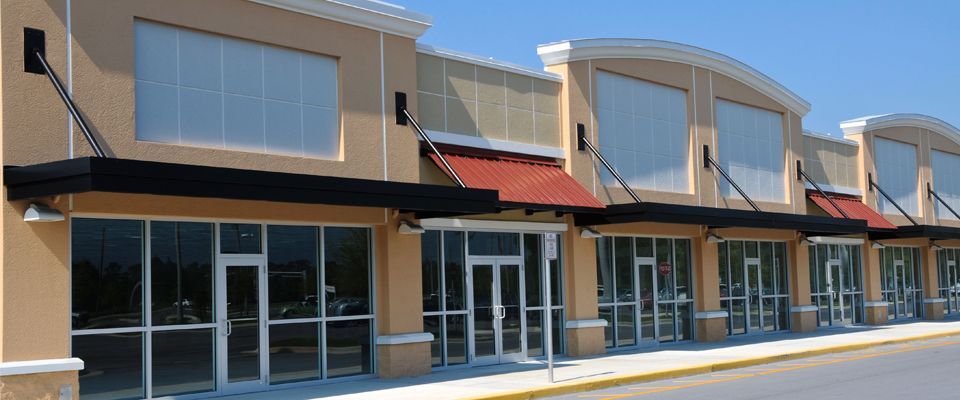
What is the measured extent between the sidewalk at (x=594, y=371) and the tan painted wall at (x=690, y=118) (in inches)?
144

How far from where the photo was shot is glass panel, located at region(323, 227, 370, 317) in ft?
58.0

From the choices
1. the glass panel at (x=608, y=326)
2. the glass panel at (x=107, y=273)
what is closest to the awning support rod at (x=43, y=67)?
the glass panel at (x=107, y=273)

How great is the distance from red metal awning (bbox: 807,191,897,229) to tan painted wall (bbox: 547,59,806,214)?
4.28 feet

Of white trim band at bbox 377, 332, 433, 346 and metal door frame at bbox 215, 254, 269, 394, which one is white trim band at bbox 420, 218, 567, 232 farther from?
metal door frame at bbox 215, 254, 269, 394

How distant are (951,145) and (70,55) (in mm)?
35761

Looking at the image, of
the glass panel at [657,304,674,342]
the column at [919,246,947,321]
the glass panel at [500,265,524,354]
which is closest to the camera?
the glass panel at [500,265,524,354]

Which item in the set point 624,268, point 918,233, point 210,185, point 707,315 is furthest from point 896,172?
point 210,185

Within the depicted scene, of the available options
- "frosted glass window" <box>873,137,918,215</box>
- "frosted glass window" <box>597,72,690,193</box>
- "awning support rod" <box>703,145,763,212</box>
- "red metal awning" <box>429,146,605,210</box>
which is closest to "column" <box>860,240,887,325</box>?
"frosted glass window" <box>873,137,918,215</box>

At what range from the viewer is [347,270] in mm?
18031

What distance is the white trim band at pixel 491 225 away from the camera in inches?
756

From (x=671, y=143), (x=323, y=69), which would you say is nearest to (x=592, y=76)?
(x=671, y=143)

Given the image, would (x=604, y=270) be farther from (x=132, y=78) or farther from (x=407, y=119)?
(x=132, y=78)

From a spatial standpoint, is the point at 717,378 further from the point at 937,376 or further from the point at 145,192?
the point at 145,192

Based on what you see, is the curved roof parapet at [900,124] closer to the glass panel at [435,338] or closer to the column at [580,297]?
the column at [580,297]
